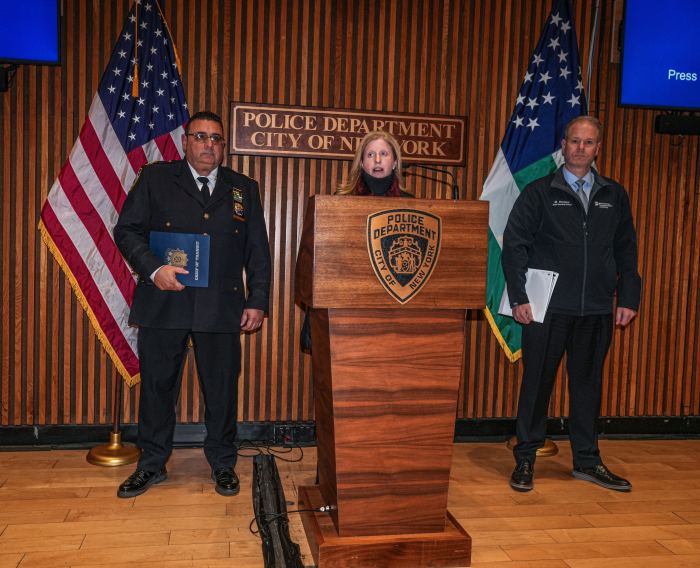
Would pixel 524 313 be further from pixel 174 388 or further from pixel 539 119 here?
pixel 174 388

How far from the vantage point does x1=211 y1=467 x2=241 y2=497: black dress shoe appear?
10.0ft

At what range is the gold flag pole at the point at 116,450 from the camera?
3.50m

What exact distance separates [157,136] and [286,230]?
0.94 meters

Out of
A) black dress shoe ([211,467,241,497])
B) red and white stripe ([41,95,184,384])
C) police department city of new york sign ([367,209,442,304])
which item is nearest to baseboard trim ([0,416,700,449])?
red and white stripe ([41,95,184,384])

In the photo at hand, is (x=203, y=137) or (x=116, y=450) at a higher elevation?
(x=203, y=137)

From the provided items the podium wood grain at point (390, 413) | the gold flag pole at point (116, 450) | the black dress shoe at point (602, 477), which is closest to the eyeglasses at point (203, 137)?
the podium wood grain at point (390, 413)

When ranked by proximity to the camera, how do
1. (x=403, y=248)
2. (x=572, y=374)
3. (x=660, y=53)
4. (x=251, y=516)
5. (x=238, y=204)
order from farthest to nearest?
(x=660, y=53) → (x=572, y=374) → (x=238, y=204) → (x=251, y=516) → (x=403, y=248)

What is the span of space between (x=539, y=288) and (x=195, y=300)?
5.80ft

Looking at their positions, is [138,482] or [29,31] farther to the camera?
[29,31]

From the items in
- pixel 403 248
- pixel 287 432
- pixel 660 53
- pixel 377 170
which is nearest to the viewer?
pixel 403 248

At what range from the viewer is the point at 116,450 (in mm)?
3566

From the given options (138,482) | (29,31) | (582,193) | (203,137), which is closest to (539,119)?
(582,193)

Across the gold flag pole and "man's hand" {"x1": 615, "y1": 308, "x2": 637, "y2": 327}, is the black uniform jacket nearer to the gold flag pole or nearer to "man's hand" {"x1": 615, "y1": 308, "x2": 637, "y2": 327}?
the gold flag pole

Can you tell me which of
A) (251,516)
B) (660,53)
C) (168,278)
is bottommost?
(251,516)
